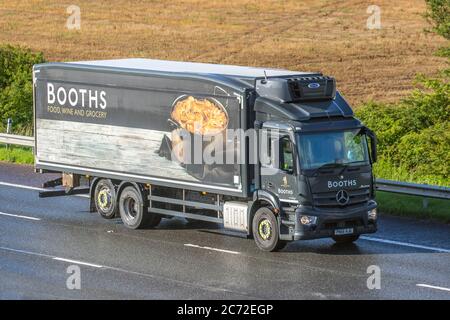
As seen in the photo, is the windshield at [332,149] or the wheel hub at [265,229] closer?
the windshield at [332,149]

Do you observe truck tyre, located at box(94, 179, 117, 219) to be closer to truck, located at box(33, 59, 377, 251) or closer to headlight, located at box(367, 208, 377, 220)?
truck, located at box(33, 59, 377, 251)

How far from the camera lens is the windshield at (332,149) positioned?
18.9 meters

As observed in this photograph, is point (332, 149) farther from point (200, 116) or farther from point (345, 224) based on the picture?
point (200, 116)

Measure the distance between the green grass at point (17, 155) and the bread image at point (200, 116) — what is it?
9147mm

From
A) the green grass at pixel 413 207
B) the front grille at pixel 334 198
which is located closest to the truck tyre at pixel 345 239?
the front grille at pixel 334 198

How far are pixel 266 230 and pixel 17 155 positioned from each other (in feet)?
37.9

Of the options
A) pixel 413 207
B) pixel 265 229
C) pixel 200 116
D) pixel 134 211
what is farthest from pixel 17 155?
pixel 265 229

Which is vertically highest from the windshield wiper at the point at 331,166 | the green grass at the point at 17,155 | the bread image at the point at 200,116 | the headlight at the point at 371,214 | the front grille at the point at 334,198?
the bread image at the point at 200,116

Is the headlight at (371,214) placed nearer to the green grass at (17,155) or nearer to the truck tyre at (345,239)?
the truck tyre at (345,239)

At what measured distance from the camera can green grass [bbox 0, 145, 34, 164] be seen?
28.8 meters

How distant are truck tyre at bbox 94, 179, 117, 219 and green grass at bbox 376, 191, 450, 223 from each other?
524 centimetres

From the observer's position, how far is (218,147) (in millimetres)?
19828

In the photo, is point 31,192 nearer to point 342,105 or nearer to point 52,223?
point 52,223

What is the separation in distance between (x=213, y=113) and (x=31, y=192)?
670 centimetres
